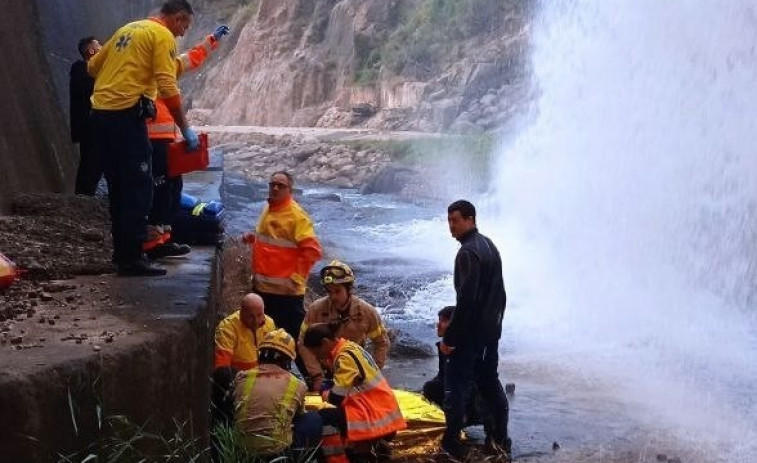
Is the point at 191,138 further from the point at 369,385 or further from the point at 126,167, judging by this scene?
the point at 369,385

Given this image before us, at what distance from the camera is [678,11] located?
640 inches

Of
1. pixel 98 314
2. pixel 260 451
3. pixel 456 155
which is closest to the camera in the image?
pixel 98 314

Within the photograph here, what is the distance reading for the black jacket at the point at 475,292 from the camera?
218 inches

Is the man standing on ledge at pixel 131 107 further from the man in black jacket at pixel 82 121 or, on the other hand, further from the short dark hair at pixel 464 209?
the man in black jacket at pixel 82 121

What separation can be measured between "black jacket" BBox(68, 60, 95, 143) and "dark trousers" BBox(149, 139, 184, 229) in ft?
5.26

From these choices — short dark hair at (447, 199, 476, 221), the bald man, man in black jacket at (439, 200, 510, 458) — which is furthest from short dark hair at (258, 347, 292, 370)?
short dark hair at (447, 199, 476, 221)

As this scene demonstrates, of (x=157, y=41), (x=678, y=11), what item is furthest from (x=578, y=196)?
(x=157, y=41)

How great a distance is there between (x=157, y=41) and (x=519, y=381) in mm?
4646

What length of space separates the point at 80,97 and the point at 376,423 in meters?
4.09

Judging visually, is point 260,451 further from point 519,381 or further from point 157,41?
point 519,381

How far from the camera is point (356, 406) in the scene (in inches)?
204

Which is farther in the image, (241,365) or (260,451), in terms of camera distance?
(241,365)

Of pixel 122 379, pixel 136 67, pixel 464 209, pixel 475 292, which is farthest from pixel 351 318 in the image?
pixel 122 379

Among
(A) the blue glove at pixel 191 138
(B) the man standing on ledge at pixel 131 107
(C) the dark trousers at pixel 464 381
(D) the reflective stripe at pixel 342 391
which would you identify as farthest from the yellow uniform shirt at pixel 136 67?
(C) the dark trousers at pixel 464 381
